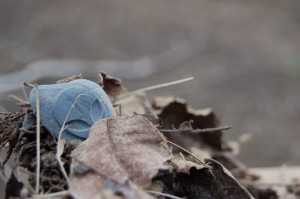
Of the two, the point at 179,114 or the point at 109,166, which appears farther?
the point at 179,114

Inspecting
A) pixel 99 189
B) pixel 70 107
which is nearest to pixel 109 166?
pixel 99 189

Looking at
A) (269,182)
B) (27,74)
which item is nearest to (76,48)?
(27,74)

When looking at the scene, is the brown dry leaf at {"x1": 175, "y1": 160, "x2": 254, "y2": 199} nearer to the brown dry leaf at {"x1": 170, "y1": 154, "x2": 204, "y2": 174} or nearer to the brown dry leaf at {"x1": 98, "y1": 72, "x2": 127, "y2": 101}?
the brown dry leaf at {"x1": 170, "y1": 154, "x2": 204, "y2": 174}

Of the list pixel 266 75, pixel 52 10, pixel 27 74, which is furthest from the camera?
pixel 52 10

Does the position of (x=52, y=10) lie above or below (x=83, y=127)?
above

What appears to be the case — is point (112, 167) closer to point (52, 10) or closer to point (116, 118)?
point (116, 118)

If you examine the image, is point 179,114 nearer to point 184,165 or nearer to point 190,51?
point 184,165

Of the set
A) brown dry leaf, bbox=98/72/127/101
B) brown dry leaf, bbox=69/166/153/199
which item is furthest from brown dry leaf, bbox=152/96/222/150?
brown dry leaf, bbox=69/166/153/199
